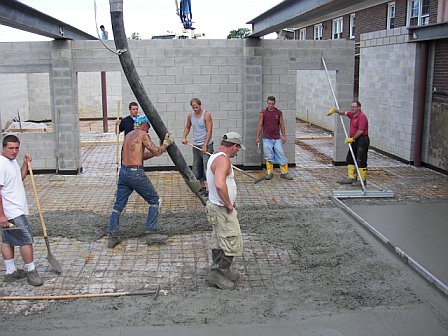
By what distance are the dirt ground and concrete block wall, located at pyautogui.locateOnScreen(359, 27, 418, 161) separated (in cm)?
587

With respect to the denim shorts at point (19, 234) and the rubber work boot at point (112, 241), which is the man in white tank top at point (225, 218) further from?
the denim shorts at point (19, 234)

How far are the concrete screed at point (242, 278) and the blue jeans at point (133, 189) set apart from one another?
11.4 inches

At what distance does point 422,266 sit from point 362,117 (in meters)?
4.48

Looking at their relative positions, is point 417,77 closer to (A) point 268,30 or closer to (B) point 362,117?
(B) point 362,117

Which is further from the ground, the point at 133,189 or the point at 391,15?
the point at 391,15

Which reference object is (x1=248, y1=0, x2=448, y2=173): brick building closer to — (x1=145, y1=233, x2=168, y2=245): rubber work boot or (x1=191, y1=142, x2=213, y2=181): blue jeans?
(x1=191, y1=142, x2=213, y2=181): blue jeans

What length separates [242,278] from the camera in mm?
6012

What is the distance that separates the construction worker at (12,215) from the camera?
5602mm

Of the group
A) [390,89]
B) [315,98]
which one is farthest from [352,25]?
[390,89]

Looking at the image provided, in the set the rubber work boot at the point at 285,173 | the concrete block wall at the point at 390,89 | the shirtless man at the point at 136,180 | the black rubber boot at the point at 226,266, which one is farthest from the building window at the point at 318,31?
the black rubber boot at the point at 226,266

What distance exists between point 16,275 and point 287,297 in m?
2.95

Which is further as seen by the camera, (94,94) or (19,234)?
(94,94)

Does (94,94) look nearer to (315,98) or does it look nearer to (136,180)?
(315,98)

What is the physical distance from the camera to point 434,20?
15.2 metres
